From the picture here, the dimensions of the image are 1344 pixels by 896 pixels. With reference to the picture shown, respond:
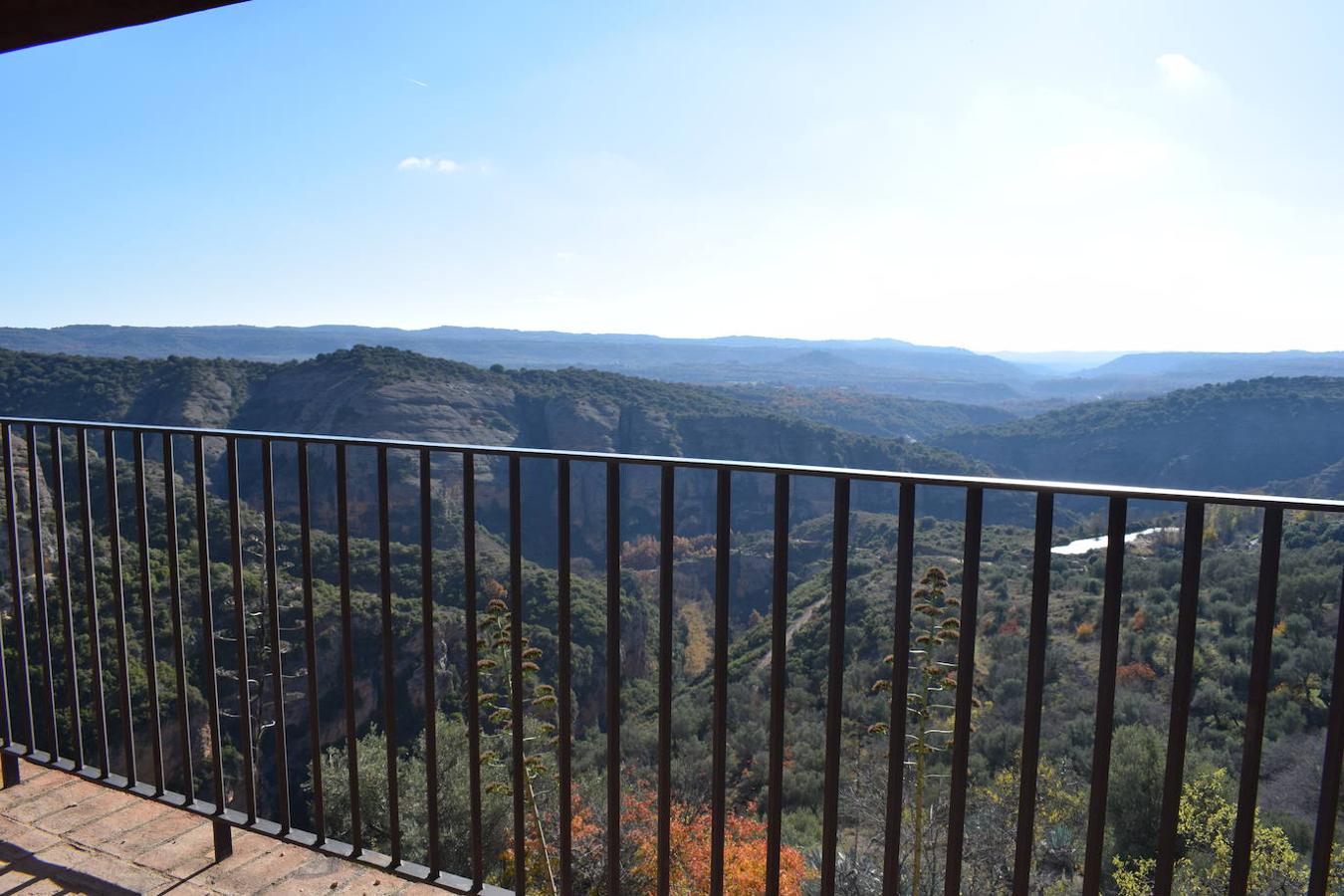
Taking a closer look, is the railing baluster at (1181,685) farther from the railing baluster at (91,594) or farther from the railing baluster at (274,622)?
the railing baluster at (91,594)

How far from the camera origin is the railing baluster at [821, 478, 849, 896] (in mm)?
1302

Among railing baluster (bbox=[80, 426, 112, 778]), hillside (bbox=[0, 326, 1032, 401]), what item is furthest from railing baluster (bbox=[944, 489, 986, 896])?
Answer: hillside (bbox=[0, 326, 1032, 401])

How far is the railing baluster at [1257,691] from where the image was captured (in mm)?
1052

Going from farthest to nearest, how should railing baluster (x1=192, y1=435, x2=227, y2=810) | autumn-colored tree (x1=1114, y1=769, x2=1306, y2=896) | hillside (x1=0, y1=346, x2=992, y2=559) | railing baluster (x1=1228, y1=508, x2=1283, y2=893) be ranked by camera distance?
hillside (x1=0, y1=346, x2=992, y2=559) → autumn-colored tree (x1=1114, y1=769, x2=1306, y2=896) → railing baluster (x1=192, y1=435, x2=227, y2=810) → railing baluster (x1=1228, y1=508, x2=1283, y2=893)

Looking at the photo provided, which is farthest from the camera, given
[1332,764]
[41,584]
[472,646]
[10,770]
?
[10,770]

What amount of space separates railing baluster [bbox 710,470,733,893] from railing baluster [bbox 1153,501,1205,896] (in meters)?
0.65

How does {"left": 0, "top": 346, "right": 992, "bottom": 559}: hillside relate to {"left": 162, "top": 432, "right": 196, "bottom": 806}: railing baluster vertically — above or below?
below

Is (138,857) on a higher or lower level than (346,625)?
lower

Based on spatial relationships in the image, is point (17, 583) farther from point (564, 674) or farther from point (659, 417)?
point (659, 417)

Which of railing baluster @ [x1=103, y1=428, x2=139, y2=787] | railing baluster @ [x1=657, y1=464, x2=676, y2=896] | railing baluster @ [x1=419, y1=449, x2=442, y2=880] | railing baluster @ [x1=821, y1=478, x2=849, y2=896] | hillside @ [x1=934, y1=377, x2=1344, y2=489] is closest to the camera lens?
railing baluster @ [x1=821, y1=478, x2=849, y2=896]

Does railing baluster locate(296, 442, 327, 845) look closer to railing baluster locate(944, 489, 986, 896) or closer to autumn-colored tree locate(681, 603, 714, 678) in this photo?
railing baluster locate(944, 489, 986, 896)

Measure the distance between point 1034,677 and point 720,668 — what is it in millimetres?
540

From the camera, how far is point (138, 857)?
6.53ft

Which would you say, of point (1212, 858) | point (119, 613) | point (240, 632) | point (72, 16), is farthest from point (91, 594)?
point (1212, 858)
